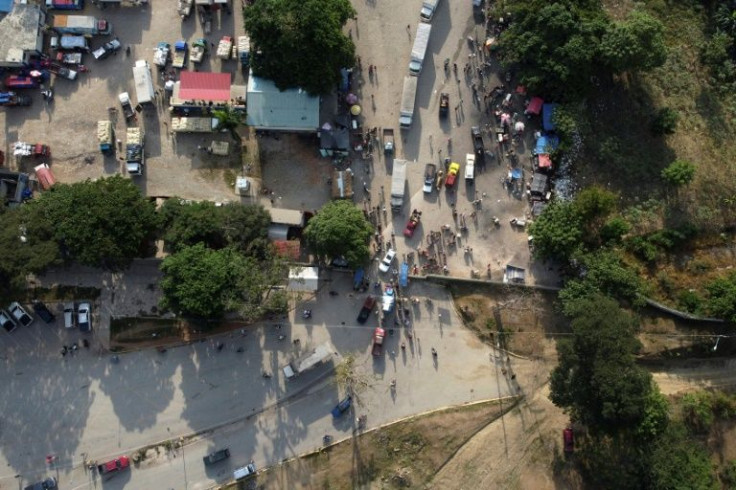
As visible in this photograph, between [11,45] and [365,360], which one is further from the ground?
[11,45]

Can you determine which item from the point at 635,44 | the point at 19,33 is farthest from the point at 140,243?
the point at 635,44

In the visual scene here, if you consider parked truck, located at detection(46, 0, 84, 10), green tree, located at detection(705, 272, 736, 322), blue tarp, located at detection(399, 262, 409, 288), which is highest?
parked truck, located at detection(46, 0, 84, 10)

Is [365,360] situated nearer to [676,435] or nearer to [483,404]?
[483,404]

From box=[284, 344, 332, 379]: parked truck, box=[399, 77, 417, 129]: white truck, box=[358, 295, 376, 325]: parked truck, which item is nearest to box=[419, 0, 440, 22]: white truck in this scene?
box=[399, 77, 417, 129]: white truck

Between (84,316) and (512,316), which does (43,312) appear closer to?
(84,316)

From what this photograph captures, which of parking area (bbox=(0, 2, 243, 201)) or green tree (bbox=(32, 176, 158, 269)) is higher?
parking area (bbox=(0, 2, 243, 201))

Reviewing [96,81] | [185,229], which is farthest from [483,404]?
[96,81]

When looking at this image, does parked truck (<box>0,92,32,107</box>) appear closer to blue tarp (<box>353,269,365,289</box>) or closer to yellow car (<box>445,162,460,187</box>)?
blue tarp (<box>353,269,365,289</box>)
